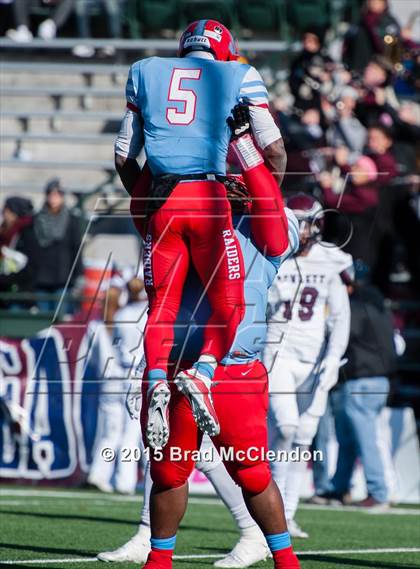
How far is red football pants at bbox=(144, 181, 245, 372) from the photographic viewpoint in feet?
17.8

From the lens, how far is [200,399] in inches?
204

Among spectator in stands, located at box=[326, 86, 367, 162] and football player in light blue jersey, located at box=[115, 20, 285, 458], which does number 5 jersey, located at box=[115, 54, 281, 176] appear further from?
spectator in stands, located at box=[326, 86, 367, 162]

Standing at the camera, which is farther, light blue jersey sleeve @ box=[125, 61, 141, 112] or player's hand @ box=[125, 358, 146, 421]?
player's hand @ box=[125, 358, 146, 421]

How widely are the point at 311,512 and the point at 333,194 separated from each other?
3.81 metres

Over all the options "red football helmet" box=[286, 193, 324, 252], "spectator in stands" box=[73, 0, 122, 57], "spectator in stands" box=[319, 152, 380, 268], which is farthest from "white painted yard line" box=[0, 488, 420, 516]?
"spectator in stands" box=[73, 0, 122, 57]

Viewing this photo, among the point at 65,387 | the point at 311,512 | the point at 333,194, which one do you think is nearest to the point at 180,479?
the point at 311,512

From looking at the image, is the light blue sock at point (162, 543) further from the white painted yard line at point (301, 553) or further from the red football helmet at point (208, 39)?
the red football helmet at point (208, 39)

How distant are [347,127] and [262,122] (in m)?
9.45

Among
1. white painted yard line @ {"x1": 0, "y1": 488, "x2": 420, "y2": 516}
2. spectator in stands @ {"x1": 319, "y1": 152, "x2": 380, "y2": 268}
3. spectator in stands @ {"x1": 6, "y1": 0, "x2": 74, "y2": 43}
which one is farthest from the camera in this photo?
spectator in stands @ {"x1": 6, "y1": 0, "x2": 74, "y2": 43}

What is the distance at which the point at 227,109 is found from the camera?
18.0 feet

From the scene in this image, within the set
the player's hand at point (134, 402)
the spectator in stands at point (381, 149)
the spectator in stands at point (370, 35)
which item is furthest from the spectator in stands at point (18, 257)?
the player's hand at point (134, 402)

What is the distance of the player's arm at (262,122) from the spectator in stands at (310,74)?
991 cm

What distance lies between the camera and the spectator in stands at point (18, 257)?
1370 centimetres

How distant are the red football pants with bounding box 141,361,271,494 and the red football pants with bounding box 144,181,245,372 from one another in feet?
0.64
